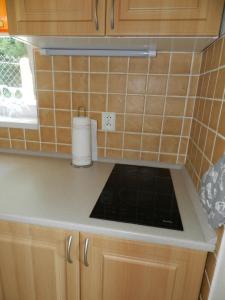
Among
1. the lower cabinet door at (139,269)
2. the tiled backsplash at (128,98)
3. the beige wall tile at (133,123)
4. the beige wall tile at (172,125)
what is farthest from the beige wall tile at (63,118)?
the lower cabinet door at (139,269)

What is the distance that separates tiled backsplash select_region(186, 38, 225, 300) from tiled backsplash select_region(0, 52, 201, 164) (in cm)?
10

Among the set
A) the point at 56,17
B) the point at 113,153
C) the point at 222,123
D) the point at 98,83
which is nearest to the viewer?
the point at 222,123

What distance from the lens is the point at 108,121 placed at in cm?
124

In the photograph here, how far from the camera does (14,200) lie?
862 mm

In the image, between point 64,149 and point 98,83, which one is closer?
point 98,83

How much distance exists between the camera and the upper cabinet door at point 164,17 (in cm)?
72

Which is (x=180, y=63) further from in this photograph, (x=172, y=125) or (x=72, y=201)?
(x=72, y=201)

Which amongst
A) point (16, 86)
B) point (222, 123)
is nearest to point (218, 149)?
point (222, 123)

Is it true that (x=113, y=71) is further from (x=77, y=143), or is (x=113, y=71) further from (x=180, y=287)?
(x=180, y=287)

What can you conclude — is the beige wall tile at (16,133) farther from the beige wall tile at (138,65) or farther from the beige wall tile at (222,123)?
the beige wall tile at (222,123)

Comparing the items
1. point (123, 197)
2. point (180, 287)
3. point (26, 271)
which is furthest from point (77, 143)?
point (180, 287)

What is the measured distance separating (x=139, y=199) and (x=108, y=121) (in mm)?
531

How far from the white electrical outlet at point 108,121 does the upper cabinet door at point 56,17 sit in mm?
491

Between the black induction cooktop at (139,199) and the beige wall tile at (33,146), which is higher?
the beige wall tile at (33,146)
